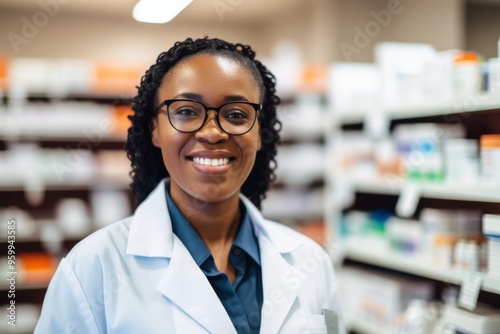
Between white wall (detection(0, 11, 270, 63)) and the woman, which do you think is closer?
the woman

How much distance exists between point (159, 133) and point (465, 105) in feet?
4.60

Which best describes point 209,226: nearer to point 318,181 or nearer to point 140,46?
point 318,181

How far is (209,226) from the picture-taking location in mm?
1538

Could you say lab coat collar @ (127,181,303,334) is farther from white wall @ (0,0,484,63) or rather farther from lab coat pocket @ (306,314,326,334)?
white wall @ (0,0,484,63)

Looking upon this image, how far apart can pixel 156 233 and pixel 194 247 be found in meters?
0.11

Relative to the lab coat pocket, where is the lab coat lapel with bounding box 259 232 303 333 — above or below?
above

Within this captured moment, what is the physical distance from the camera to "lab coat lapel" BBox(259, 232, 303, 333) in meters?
1.43

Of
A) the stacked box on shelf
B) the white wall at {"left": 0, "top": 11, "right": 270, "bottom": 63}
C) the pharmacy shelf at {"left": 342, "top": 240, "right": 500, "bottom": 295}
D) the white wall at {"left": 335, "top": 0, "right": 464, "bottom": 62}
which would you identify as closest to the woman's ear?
the stacked box on shelf

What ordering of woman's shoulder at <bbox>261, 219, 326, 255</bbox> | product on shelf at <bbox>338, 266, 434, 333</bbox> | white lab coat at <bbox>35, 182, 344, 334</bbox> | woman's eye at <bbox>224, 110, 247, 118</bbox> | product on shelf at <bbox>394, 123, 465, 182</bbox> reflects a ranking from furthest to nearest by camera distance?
product on shelf at <bbox>338, 266, 434, 333</bbox>
product on shelf at <bbox>394, 123, 465, 182</bbox>
woman's shoulder at <bbox>261, 219, 326, 255</bbox>
woman's eye at <bbox>224, 110, 247, 118</bbox>
white lab coat at <bbox>35, 182, 344, 334</bbox>

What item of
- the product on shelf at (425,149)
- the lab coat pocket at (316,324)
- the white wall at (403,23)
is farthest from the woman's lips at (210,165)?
the white wall at (403,23)

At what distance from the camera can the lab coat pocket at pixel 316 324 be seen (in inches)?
59.9

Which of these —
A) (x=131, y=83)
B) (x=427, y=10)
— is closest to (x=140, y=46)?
(x=131, y=83)

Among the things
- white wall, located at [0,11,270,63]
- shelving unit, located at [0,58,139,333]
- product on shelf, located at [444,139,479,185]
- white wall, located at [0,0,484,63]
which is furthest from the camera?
white wall, located at [0,11,270,63]

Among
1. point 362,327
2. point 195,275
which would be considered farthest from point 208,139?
point 362,327
